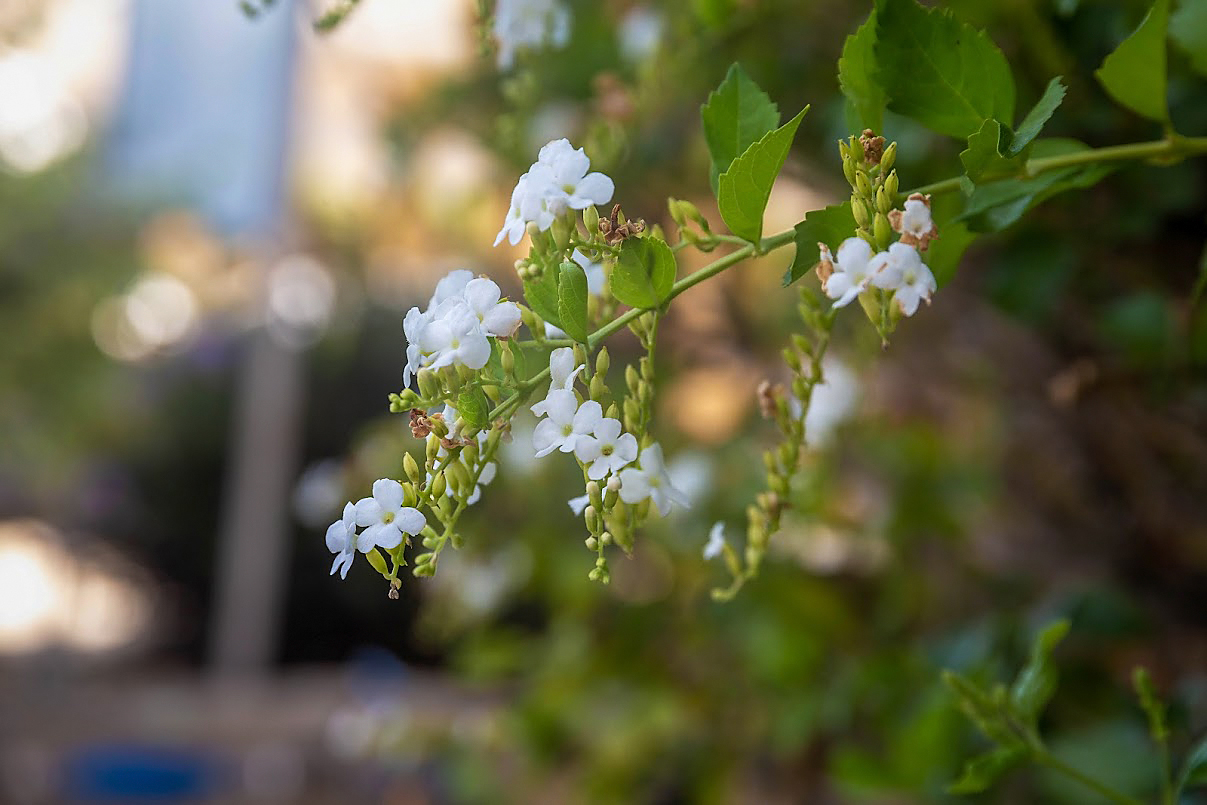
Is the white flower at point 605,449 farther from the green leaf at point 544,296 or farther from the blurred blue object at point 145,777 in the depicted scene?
the blurred blue object at point 145,777

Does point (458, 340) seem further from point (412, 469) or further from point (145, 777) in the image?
point (145, 777)

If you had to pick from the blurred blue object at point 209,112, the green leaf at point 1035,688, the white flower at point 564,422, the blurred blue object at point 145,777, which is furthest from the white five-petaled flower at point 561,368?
the blurred blue object at point 209,112

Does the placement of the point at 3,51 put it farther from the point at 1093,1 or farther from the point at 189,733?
the point at 1093,1

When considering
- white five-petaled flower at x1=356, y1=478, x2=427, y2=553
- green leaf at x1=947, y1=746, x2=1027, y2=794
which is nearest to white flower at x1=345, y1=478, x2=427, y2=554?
white five-petaled flower at x1=356, y1=478, x2=427, y2=553

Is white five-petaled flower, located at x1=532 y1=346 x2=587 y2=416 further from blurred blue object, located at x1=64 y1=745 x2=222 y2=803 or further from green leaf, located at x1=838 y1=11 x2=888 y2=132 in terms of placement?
blurred blue object, located at x1=64 y1=745 x2=222 y2=803

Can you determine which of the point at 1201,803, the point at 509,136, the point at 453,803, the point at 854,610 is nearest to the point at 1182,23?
the point at 509,136

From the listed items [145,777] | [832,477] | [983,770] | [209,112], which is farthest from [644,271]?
[209,112]

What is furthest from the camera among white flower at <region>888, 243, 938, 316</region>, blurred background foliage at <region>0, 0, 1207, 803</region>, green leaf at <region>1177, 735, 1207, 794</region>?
blurred background foliage at <region>0, 0, 1207, 803</region>
